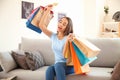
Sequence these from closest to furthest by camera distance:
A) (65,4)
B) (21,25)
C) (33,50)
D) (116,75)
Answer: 1. (116,75)
2. (33,50)
3. (21,25)
4. (65,4)

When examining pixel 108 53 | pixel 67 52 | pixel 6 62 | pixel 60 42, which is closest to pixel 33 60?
pixel 6 62

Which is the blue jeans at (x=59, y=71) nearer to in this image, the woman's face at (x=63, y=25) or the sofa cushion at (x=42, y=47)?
the woman's face at (x=63, y=25)

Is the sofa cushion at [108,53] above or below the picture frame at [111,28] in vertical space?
below

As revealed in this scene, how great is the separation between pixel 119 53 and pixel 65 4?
2587 mm

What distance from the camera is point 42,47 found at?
340 cm

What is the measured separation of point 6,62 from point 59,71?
75cm

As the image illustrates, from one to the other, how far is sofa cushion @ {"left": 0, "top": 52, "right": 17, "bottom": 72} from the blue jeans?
566 mm

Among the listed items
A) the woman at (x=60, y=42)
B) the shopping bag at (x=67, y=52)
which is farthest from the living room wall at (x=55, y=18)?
the shopping bag at (x=67, y=52)

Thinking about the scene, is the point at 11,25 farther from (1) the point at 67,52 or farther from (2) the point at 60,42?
(1) the point at 67,52

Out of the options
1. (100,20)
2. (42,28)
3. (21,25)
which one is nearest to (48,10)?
(42,28)

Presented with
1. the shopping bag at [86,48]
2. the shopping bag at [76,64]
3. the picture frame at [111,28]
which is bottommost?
the shopping bag at [76,64]

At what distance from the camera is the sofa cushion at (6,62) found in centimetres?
289

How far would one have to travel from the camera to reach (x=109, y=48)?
10.5 feet

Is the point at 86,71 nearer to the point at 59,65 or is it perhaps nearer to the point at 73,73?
the point at 73,73
